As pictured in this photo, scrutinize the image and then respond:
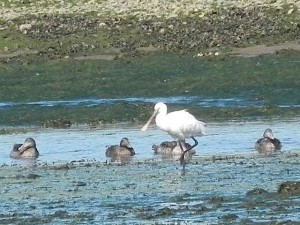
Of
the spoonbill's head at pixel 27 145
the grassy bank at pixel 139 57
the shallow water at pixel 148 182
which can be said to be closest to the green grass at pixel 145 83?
the grassy bank at pixel 139 57

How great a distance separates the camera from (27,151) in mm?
18516

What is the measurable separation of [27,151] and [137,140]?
258 centimetres

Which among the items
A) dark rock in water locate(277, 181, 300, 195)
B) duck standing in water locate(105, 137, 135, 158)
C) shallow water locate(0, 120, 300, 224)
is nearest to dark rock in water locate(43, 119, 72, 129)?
shallow water locate(0, 120, 300, 224)

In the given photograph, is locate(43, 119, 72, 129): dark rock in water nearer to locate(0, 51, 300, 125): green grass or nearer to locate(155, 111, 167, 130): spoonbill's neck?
locate(0, 51, 300, 125): green grass

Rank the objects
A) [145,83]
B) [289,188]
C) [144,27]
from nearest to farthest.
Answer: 1. [289,188]
2. [145,83]
3. [144,27]

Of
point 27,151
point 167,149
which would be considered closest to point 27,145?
point 27,151

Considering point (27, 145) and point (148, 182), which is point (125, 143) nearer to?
point (27, 145)

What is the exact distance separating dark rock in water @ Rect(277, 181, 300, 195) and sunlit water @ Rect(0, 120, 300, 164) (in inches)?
179

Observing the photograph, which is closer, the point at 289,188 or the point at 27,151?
the point at 289,188

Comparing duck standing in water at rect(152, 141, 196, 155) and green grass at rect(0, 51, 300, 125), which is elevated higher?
green grass at rect(0, 51, 300, 125)

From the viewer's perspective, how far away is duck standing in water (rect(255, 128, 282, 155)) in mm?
18031

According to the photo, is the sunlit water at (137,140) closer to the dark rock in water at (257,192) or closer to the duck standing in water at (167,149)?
the duck standing in water at (167,149)

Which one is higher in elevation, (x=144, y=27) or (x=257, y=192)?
(x=144, y=27)

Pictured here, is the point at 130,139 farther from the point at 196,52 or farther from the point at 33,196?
the point at 196,52
